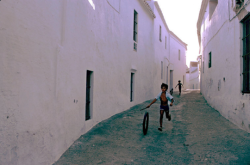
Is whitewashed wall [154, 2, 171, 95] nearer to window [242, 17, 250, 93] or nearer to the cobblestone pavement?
the cobblestone pavement

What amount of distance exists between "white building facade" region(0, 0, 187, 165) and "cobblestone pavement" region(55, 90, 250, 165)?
38 centimetres

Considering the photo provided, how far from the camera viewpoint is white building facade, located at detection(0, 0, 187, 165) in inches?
122

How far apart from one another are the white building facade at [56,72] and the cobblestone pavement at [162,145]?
1.24 feet

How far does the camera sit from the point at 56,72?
434 centimetres

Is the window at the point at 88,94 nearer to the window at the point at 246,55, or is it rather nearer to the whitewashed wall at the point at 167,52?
the window at the point at 246,55

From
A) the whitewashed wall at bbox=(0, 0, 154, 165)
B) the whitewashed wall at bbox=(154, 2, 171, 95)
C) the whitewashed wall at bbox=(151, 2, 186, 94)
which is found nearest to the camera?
the whitewashed wall at bbox=(0, 0, 154, 165)

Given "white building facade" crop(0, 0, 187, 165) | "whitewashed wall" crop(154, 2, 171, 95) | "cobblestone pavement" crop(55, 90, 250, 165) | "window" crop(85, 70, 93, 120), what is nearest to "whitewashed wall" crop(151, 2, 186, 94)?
"whitewashed wall" crop(154, 2, 171, 95)

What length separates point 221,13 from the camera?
8867 mm

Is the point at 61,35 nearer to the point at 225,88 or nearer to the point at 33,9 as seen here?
the point at 33,9

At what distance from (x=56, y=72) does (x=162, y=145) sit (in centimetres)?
323

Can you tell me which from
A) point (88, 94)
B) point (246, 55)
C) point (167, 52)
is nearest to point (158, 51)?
point (167, 52)

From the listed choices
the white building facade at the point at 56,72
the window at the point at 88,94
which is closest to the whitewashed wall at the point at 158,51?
the white building facade at the point at 56,72

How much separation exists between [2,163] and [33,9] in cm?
237

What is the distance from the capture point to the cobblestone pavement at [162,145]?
468 cm
